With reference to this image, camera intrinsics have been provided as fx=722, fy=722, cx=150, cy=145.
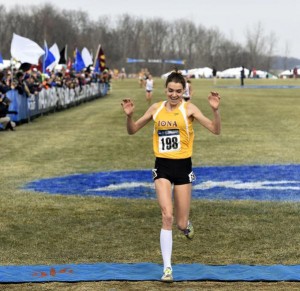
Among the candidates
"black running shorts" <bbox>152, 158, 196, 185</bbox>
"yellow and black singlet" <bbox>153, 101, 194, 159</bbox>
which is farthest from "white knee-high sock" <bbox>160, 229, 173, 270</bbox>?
"yellow and black singlet" <bbox>153, 101, 194, 159</bbox>

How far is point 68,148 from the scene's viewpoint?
2039cm

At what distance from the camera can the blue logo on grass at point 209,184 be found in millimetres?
12633

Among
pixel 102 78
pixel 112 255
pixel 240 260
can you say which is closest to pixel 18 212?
pixel 112 255

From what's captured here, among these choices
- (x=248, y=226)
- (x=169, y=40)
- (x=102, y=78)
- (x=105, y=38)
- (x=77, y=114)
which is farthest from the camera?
(x=169, y=40)

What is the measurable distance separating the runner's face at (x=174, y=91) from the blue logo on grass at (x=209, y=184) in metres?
5.20

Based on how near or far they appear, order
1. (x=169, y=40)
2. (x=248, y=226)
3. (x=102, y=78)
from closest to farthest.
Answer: (x=248, y=226) → (x=102, y=78) → (x=169, y=40)

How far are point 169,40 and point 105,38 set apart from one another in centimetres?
2077

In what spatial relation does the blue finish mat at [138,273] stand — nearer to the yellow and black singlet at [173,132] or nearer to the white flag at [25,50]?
the yellow and black singlet at [173,132]

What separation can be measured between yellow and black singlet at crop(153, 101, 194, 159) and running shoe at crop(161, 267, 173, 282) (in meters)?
1.15

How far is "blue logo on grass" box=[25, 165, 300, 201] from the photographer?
497 inches

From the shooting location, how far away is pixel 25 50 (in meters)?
31.4

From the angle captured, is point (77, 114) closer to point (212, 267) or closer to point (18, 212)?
point (18, 212)

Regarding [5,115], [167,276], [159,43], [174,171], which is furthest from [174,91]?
[159,43]

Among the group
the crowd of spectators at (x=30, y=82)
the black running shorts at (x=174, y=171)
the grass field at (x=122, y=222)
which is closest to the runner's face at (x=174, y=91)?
the black running shorts at (x=174, y=171)
